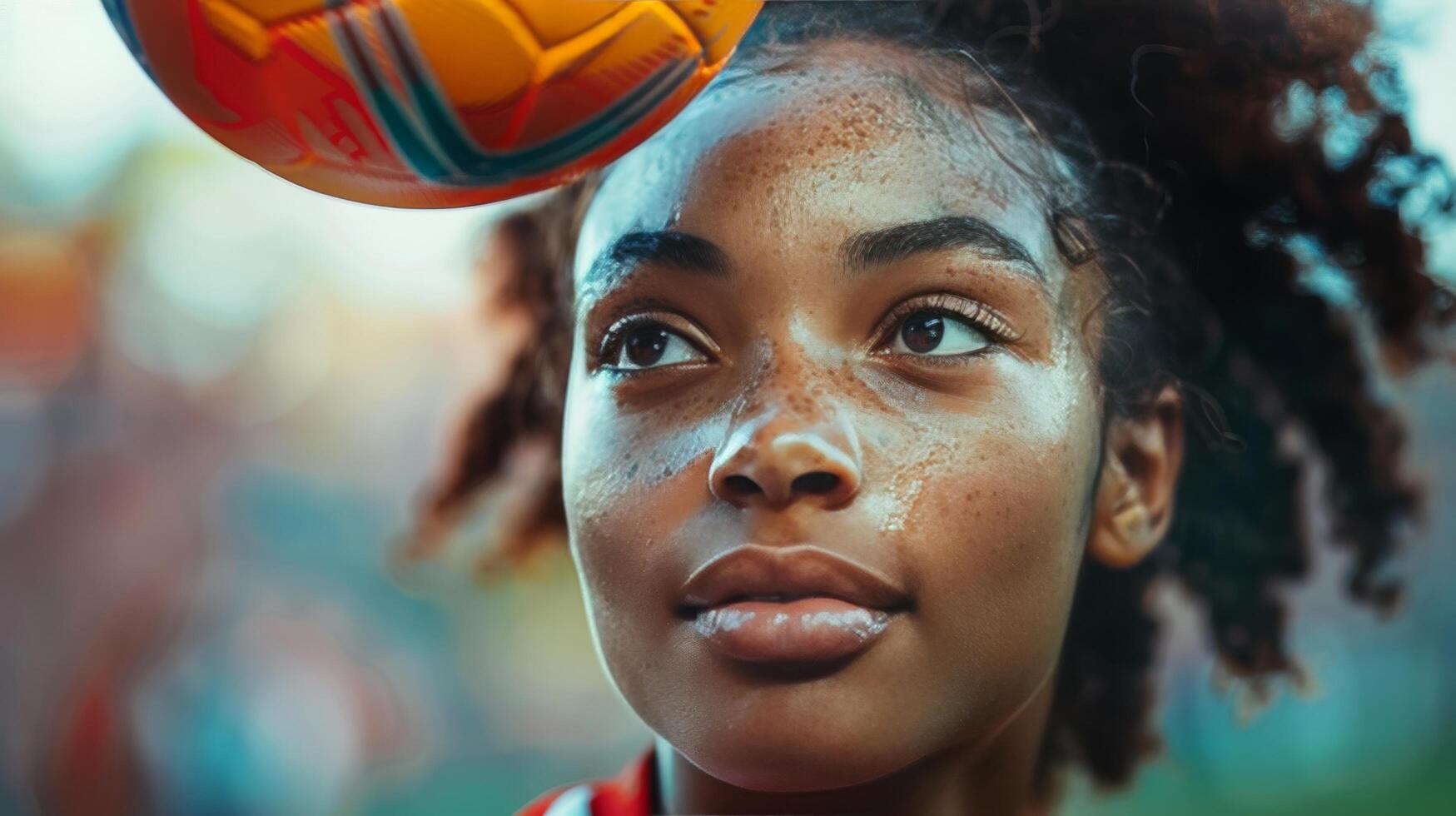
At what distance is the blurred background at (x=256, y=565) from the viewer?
9.42 ft

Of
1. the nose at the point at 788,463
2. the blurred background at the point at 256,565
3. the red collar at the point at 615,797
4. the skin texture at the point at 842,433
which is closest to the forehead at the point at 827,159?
the skin texture at the point at 842,433

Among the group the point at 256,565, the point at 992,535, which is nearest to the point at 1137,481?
the point at 992,535

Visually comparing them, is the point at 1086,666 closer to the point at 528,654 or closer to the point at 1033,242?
the point at 1033,242

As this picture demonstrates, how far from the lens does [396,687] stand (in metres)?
3.19

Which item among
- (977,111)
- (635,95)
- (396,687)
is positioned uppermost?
(977,111)

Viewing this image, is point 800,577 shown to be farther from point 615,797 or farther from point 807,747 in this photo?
point 615,797

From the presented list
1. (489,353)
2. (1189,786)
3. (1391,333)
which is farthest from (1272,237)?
(489,353)

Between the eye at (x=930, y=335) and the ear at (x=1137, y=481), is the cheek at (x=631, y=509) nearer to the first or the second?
the eye at (x=930, y=335)

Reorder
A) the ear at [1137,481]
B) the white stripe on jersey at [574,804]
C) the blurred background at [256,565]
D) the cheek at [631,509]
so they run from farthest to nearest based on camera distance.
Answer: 1. the blurred background at [256,565]
2. the white stripe on jersey at [574,804]
3. the ear at [1137,481]
4. the cheek at [631,509]

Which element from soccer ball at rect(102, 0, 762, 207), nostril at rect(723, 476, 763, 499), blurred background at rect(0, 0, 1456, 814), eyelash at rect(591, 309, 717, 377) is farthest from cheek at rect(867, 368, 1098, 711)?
blurred background at rect(0, 0, 1456, 814)

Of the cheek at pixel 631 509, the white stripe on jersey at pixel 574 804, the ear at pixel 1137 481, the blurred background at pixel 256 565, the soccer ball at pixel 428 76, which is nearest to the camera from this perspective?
the soccer ball at pixel 428 76

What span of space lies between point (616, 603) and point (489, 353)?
2365 mm

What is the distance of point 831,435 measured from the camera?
97 cm

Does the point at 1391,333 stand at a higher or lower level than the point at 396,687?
higher
